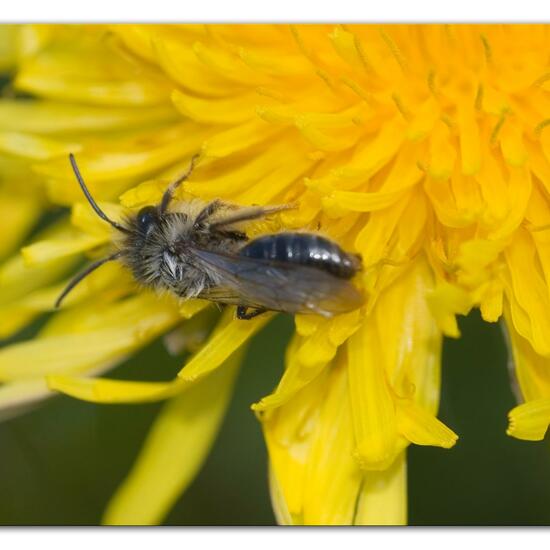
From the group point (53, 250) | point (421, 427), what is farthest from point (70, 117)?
point (421, 427)

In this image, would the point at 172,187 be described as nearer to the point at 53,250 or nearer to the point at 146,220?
the point at 146,220

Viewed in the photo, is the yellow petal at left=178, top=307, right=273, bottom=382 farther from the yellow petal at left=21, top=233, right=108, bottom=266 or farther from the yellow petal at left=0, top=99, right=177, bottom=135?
the yellow petal at left=0, top=99, right=177, bottom=135

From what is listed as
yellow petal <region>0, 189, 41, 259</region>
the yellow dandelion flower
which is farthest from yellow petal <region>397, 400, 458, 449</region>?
yellow petal <region>0, 189, 41, 259</region>

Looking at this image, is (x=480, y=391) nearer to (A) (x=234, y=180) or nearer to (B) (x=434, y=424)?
(B) (x=434, y=424)

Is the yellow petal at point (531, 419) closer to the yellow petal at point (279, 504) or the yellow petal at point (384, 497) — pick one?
the yellow petal at point (384, 497)

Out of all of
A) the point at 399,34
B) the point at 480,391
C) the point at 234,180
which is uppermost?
the point at 399,34

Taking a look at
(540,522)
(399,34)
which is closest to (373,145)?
(399,34)
